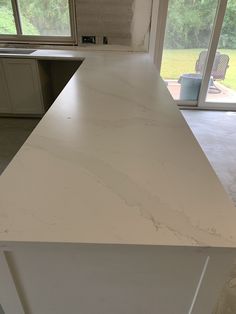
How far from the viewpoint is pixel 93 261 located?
0.63 meters

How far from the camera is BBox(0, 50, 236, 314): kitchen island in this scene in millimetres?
578

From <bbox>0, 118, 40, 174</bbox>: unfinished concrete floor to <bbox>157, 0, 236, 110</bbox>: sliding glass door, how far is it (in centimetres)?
229

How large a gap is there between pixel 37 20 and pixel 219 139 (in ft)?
9.76

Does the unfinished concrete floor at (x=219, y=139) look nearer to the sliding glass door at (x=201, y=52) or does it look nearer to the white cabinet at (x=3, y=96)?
the sliding glass door at (x=201, y=52)

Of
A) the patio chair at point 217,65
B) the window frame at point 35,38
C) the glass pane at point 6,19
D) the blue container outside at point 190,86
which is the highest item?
the glass pane at point 6,19

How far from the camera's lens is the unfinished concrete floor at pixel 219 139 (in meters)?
2.34

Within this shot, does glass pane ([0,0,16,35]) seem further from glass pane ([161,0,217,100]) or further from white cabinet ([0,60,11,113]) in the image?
glass pane ([161,0,217,100])

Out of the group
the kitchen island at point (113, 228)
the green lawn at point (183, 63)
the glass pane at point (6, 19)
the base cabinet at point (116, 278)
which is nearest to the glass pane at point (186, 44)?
the green lawn at point (183, 63)

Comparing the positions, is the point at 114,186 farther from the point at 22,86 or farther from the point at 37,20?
the point at 37,20

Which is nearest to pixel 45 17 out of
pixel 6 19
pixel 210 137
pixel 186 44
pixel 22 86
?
pixel 6 19

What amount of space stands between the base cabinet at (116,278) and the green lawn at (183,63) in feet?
11.9

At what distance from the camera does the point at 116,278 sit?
0.67 m

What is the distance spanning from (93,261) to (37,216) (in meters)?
0.19

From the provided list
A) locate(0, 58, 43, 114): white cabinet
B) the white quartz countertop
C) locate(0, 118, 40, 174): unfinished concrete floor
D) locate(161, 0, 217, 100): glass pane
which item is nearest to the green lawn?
locate(161, 0, 217, 100): glass pane
